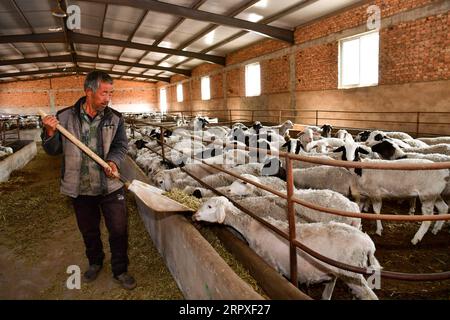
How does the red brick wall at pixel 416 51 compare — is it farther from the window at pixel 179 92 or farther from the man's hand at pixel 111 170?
the window at pixel 179 92

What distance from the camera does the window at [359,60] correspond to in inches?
446

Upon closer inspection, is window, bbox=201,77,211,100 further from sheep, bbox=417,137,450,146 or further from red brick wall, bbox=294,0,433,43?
sheep, bbox=417,137,450,146

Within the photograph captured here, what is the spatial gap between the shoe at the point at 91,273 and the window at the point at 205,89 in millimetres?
22687

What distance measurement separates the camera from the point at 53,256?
4.24 meters

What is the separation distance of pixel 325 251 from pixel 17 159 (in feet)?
35.1

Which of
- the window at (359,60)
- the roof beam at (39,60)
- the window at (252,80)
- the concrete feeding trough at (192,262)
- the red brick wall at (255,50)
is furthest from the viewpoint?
the roof beam at (39,60)

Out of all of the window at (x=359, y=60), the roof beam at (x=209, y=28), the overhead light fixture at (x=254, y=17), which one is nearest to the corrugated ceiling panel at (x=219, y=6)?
the roof beam at (x=209, y=28)

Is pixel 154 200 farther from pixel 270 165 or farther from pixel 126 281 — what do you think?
pixel 270 165

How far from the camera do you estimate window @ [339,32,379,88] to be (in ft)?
37.2

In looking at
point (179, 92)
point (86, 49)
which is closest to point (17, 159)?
point (86, 49)

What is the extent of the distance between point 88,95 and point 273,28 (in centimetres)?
1280

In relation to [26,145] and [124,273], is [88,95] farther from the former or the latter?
[26,145]

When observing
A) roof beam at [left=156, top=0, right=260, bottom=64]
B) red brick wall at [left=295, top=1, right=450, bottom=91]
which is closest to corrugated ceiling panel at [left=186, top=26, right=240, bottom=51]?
roof beam at [left=156, top=0, right=260, bottom=64]
